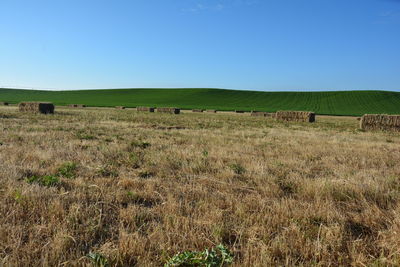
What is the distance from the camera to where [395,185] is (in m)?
4.76

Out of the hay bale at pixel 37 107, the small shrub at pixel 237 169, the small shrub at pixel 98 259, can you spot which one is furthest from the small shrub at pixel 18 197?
the hay bale at pixel 37 107

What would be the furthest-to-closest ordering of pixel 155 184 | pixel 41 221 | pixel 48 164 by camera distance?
pixel 48 164 → pixel 155 184 → pixel 41 221

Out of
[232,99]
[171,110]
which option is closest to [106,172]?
[171,110]

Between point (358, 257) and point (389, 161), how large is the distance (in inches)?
233

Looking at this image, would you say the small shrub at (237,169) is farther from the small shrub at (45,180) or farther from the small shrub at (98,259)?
the small shrub at (98,259)

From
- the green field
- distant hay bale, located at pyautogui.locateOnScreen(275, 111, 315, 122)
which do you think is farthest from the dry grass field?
the green field

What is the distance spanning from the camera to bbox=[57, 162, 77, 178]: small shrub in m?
4.91

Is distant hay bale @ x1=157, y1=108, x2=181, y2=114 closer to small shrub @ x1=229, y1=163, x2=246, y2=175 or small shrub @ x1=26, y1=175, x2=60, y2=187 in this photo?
small shrub @ x1=229, y1=163, x2=246, y2=175

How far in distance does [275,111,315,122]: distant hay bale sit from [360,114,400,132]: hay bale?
7455mm

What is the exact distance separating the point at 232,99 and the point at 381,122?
255 feet

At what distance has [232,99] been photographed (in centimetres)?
9656

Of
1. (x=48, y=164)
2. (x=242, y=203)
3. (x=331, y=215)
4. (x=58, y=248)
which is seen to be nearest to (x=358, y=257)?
(x=331, y=215)

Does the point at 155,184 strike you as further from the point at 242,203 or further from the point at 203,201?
the point at 242,203

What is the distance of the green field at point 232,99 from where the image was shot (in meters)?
74.6
